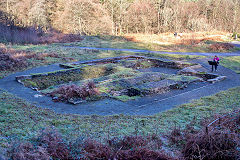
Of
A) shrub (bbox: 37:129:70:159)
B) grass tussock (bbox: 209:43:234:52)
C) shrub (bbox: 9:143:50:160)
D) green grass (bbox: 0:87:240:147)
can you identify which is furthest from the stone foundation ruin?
grass tussock (bbox: 209:43:234:52)

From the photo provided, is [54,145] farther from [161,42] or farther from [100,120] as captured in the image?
[161,42]

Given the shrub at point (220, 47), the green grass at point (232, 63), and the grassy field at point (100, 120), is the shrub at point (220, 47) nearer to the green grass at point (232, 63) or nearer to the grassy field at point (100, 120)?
the green grass at point (232, 63)

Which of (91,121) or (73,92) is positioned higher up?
(73,92)

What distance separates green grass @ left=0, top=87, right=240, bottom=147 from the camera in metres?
5.91

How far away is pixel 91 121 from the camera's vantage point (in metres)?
7.42

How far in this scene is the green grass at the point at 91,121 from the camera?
591 cm

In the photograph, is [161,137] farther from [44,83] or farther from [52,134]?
[44,83]

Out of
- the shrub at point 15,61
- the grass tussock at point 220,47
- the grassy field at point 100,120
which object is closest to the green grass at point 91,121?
the grassy field at point 100,120

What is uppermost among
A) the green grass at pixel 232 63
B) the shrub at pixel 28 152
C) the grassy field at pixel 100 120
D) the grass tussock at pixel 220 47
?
the grass tussock at pixel 220 47

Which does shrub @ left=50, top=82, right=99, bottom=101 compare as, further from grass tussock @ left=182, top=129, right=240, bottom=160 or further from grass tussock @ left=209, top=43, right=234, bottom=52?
grass tussock @ left=209, top=43, right=234, bottom=52

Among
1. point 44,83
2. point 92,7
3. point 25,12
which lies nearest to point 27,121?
point 44,83

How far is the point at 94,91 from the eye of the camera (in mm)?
10586

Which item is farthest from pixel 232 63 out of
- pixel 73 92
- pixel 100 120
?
pixel 100 120

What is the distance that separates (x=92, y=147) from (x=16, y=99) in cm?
595
